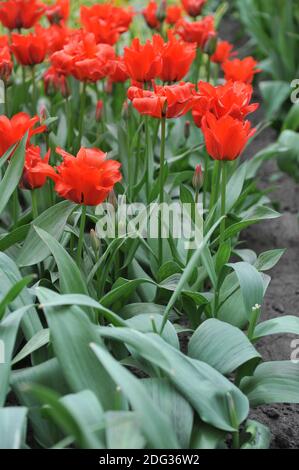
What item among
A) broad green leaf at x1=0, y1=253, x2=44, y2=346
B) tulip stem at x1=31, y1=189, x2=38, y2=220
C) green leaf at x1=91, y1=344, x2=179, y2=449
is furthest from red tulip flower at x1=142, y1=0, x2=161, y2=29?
green leaf at x1=91, y1=344, x2=179, y2=449

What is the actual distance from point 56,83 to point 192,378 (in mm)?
1216

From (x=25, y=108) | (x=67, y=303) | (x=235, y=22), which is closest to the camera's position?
(x=67, y=303)

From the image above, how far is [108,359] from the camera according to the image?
156cm

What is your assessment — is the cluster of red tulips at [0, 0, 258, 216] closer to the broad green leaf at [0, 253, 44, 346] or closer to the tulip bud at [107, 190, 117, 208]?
the tulip bud at [107, 190, 117, 208]

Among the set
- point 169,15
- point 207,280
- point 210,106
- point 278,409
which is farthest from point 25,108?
point 278,409

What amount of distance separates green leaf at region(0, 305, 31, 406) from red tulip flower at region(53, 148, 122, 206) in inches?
11.3

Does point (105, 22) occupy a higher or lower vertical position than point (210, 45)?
higher

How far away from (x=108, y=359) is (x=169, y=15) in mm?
1888

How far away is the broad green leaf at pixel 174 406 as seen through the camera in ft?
5.53

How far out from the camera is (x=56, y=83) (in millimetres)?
2582

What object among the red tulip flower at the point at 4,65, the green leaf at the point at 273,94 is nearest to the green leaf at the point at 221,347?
the red tulip flower at the point at 4,65

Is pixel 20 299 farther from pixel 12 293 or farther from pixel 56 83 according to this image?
pixel 56 83

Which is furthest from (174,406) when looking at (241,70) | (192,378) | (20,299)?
(241,70)
